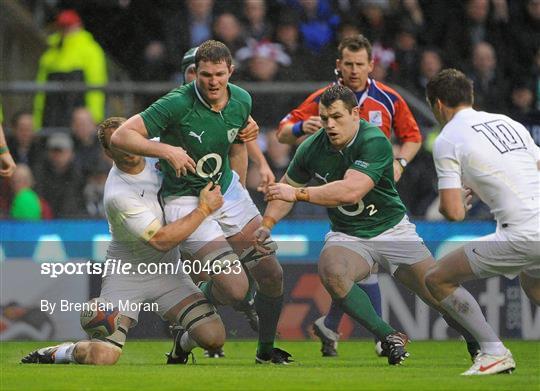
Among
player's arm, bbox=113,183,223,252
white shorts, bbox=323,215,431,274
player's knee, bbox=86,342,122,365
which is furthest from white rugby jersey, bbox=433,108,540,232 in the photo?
player's knee, bbox=86,342,122,365

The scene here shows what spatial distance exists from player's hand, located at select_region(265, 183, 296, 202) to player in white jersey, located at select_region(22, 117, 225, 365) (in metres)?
0.38

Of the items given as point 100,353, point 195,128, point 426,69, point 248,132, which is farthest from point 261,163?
point 426,69

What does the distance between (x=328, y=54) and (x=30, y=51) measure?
435 cm

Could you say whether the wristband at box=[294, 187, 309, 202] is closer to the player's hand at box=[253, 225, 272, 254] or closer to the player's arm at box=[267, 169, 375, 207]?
the player's arm at box=[267, 169, 375, 207]

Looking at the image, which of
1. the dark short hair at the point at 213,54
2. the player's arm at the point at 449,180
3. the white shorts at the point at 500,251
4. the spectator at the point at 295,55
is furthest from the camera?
the spectator at the point at 295,55

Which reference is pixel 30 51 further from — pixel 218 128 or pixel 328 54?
pixel 218 128

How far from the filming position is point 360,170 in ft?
30.0

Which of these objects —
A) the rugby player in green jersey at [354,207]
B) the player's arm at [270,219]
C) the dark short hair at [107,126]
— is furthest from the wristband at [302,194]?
the dark short hair at [107,126]

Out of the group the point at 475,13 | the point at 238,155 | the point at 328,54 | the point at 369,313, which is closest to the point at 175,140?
the point at 238,155

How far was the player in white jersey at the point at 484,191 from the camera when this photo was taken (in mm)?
8164

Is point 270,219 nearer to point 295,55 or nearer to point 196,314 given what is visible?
A: point 196,314

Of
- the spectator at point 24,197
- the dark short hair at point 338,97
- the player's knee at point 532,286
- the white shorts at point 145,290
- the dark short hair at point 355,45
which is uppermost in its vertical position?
the dark short hair at point 355,45

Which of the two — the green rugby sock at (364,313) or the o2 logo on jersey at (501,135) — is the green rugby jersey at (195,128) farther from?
the o2 logo on jersey at (501,135)

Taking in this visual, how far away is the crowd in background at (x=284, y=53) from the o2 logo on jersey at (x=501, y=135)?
4.46 meters
